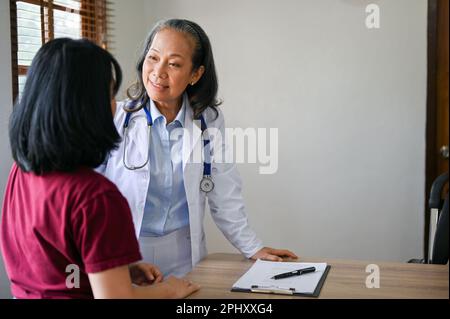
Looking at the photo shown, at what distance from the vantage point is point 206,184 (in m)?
1.56

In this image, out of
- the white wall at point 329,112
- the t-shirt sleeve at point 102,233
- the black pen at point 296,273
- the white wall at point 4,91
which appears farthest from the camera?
the white wall at point 329,112

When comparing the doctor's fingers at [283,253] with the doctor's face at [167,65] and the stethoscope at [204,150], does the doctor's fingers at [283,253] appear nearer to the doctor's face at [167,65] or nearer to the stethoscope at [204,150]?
the stethoscope at [204,150]

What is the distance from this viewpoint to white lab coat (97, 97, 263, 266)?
1.47 meters

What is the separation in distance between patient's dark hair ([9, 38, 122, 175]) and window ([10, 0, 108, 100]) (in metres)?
1.38

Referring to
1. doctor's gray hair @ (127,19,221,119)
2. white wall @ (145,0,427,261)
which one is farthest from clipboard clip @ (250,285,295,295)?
white wall @ (145,0,427,261)

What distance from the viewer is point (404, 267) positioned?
1.32 m

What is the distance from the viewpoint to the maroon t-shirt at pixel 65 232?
33.0 inches

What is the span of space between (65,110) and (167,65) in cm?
69

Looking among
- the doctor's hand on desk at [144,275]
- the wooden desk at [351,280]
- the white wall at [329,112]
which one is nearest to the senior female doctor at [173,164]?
the wooden desk at [351,280]

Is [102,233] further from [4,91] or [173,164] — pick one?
[4,91]

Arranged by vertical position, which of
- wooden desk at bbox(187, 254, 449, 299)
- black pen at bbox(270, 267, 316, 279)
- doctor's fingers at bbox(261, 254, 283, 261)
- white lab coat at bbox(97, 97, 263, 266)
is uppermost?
white lab coat at bbox(97, 97, 263, 266)

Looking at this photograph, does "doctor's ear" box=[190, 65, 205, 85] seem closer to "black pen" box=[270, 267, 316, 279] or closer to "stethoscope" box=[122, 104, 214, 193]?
"stethoscope" box=[122, 104, 214, 193]
